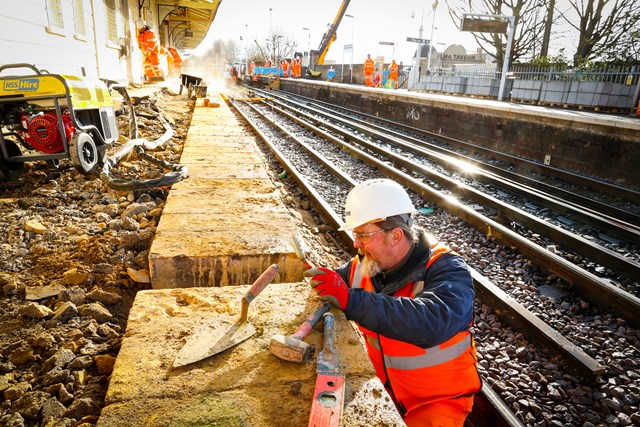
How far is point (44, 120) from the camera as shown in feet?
16.3

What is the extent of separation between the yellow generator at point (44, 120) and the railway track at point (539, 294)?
3.28 meters

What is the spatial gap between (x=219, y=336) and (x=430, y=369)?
1.08 meters

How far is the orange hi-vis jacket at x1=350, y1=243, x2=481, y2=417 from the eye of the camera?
203 cm

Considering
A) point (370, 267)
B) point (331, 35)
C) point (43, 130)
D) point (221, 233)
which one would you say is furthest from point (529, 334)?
point (331, 35)

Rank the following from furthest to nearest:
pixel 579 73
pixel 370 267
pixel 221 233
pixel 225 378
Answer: pixel 579 73, pixel 221 233, pixel 370 267, pixel 225 378

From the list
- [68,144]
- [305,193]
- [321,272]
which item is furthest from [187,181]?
[321,272]

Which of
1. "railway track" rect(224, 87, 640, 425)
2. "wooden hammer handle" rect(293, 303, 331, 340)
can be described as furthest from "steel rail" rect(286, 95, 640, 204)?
"wooden hammer handle" rect(293, 303, 331, 340)

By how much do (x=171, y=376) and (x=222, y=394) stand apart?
26cm

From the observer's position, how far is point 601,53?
21.2m

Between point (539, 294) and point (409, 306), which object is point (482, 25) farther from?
point (409, 306)

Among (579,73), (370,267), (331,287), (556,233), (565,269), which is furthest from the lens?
(579,73)

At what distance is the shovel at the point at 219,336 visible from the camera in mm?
1838

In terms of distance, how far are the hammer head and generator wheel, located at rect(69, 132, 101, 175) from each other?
14.1 ft

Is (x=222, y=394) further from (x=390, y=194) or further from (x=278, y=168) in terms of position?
(x=278, y=168)
